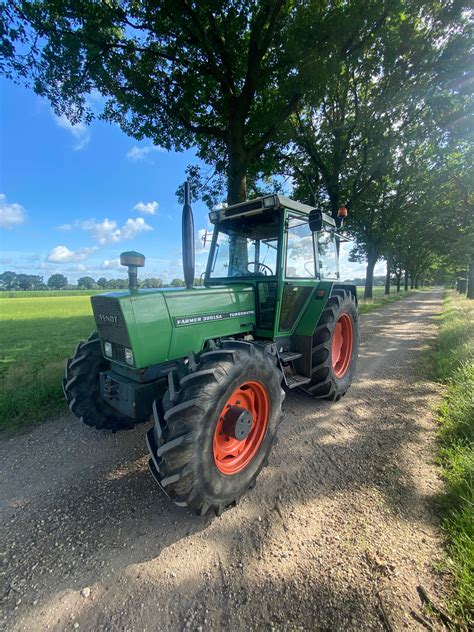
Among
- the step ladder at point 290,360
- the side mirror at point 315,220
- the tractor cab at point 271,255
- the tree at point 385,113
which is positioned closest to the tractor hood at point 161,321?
the tractor cab at point 271,255

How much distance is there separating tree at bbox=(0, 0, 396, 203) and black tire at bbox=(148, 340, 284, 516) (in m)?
5.90

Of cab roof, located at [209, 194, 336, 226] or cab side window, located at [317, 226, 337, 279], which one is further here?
cab side window, located at [317, 226, 337, 279]

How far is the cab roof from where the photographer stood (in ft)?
10.5

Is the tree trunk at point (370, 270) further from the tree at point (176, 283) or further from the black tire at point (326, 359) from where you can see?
the tree at point (176, 283)

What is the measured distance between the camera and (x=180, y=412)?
1.94m

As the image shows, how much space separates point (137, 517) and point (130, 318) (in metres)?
1.48

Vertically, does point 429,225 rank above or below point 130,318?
above

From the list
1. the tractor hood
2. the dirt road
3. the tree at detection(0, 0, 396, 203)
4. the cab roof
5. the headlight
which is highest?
the tree at detection(0, 0, 396, 203)

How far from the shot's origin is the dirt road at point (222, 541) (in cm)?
148

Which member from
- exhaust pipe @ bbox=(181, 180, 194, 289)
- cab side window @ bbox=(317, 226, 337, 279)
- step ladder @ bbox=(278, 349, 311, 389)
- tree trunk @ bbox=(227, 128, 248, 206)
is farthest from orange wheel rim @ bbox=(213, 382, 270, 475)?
tree trunk @ bbox=(227, 128, 248, 206)

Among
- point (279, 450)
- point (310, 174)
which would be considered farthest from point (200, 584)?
point (310, 174)

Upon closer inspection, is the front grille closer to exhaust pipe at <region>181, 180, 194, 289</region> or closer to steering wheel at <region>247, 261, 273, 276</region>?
exhaust pipe at <region>181, 180, 194, 289</region>

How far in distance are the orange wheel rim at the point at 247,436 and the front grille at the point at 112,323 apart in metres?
1.02

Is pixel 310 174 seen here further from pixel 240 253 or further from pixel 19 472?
pixel 19 472
